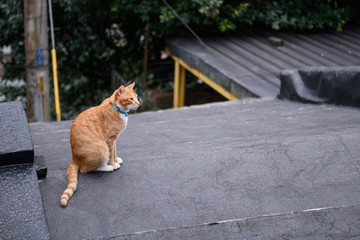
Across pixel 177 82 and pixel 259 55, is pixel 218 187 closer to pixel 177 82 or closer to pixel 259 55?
pixel 259 55

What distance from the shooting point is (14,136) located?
2.40 metres

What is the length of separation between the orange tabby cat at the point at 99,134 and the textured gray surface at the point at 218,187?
0.26 feet

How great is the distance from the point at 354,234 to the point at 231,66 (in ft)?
14.6

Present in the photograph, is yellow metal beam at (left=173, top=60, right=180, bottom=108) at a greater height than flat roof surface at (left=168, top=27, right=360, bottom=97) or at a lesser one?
lesser

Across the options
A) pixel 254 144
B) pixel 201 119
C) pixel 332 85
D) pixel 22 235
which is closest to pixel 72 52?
pixel 201 119

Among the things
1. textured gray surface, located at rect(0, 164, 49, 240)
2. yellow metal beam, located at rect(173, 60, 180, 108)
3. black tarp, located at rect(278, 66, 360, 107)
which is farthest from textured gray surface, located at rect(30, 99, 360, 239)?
yellow metal beam, located at rect(173, 60, 180, 108)

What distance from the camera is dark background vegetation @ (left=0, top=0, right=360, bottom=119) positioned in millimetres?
7520

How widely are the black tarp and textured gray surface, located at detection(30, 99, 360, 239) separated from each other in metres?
1.11

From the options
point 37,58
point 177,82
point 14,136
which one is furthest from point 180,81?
point 14,136

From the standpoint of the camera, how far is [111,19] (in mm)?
8422

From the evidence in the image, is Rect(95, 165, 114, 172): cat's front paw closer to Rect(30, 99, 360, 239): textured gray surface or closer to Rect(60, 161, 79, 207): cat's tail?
Rect(30, 99, 360, 239): textured gray surface

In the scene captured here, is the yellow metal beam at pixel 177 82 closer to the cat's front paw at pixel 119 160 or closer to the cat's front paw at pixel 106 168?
the cat's front paw at pixel 119 160

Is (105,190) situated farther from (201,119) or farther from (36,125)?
(36,125)

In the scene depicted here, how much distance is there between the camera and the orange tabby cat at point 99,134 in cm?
259
